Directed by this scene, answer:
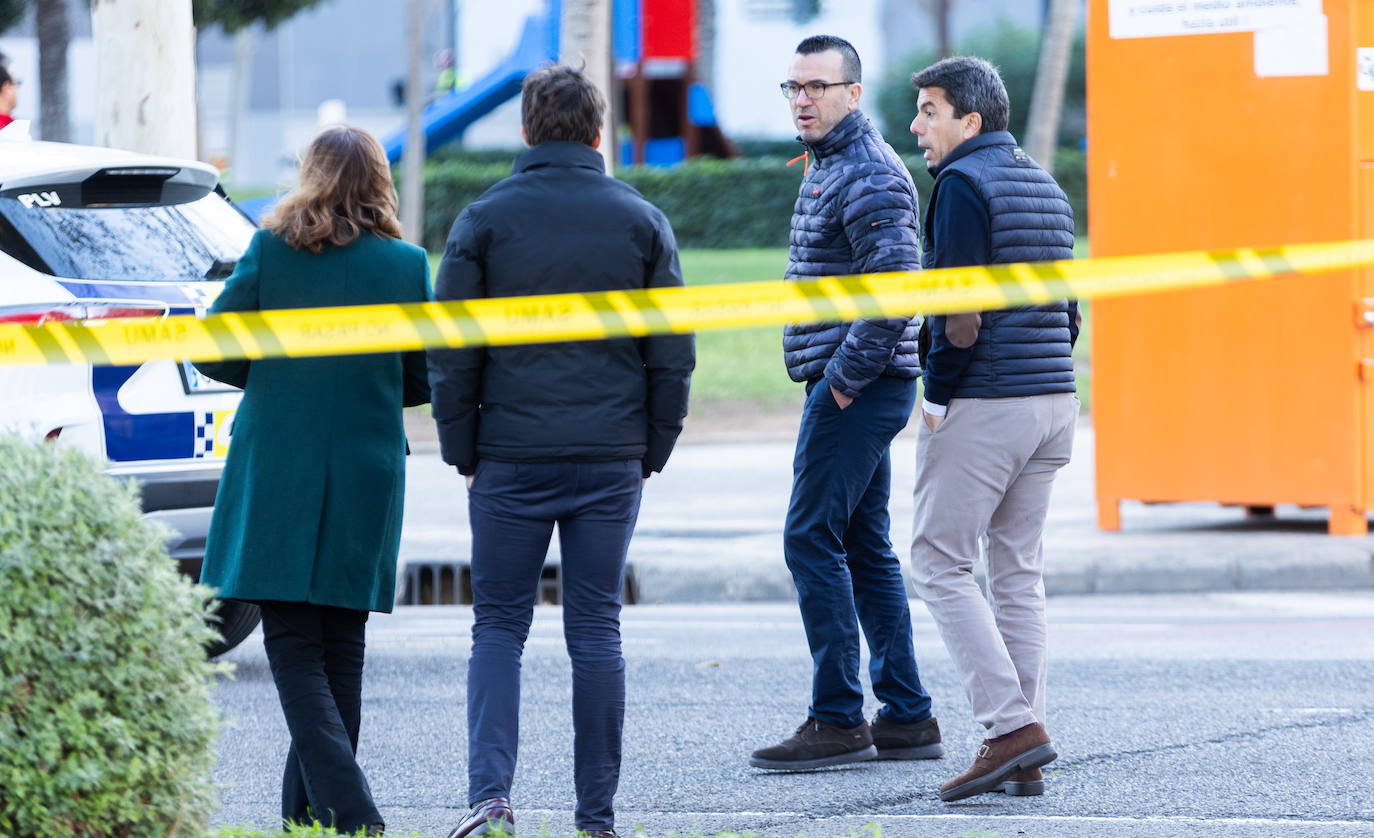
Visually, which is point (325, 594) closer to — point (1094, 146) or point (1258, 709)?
point (1258, 709)

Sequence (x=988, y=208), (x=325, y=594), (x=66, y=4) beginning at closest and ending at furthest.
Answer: (x=325, y=594)
(x=988, y=208)
(x=66, y=4)

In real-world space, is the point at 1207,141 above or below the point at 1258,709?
above

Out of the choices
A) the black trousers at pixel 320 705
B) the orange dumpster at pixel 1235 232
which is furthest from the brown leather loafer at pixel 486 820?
the orange dumpster at pixel 1235 232

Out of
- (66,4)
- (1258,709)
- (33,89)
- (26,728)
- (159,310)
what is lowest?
(1258,709)

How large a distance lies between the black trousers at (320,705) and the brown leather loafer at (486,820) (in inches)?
7.8

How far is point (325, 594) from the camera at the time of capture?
4125mm

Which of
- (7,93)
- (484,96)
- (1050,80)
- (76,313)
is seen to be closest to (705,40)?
(484,96)

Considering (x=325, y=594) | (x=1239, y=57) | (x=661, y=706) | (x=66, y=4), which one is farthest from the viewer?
(x=66, y=4)

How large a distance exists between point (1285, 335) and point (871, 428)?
473cm

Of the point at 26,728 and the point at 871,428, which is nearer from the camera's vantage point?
the point at 26,728

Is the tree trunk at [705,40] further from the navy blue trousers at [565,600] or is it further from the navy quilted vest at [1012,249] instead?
the navy blue trousers at [565,600]

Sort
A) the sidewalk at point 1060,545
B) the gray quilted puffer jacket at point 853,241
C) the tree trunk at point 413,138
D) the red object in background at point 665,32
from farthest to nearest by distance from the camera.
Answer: the red object in background at point 665,32, the tree trunk at point 413,138, the sidewalk at point 1060,545, the gray quilted puffer jacket at point 853,241

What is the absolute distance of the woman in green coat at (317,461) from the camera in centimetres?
412

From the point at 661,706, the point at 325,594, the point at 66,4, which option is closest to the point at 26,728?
the point at 325,594
